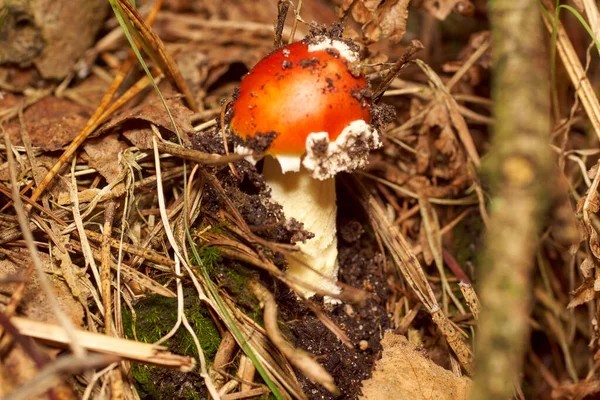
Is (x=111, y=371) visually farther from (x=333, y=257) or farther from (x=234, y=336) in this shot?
(x=333, y=257)

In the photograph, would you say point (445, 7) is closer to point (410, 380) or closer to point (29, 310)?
point (410, 380)

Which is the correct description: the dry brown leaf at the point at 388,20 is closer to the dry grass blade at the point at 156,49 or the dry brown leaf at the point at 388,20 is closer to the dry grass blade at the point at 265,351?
the dry grass blade at the point at 156,49

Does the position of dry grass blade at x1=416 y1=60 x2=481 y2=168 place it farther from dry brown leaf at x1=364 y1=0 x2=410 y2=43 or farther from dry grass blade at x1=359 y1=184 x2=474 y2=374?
dry grass blade at x1=359 y1=184 x2=474 y2=374

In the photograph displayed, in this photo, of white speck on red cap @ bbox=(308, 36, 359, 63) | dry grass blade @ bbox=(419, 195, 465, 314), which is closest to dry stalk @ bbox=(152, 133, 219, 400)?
white speck on red cap @ bbox=(308, 36, 359, 63)

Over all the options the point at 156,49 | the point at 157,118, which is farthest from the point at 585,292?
the point at 156,49

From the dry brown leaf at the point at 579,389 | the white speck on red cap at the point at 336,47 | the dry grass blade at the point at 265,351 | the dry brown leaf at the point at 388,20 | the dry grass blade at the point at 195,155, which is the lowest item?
the dry brown leaf at the point at 579,389

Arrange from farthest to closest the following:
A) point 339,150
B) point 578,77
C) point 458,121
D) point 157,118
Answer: point 458,121, point 578,77, point 157,118, point 339,150

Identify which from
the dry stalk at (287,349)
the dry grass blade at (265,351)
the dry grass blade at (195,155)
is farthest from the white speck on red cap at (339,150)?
the dry grass blade at (265,351)
